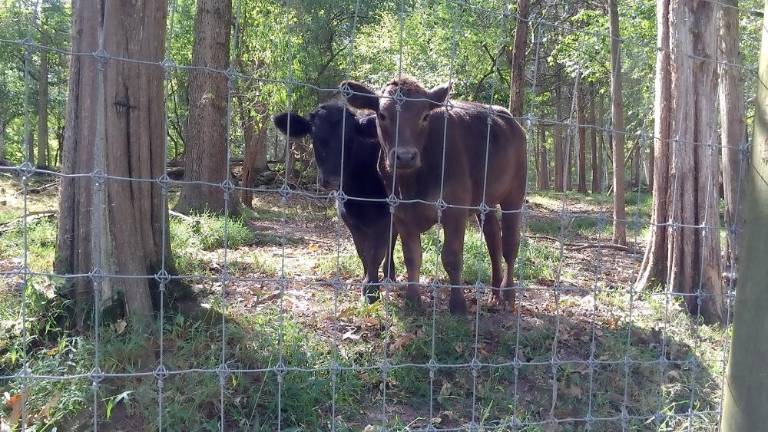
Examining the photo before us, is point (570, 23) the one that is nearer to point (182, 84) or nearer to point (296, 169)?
point (296, 169)

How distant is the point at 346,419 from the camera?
3883 mm

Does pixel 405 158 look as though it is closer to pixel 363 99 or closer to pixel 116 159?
pixel 363 99

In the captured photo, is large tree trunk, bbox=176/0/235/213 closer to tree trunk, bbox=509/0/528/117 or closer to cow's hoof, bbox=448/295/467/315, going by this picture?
tree trunk, bbox=509/0/528/117

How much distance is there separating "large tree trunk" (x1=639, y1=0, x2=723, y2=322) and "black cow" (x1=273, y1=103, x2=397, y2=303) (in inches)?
99.9

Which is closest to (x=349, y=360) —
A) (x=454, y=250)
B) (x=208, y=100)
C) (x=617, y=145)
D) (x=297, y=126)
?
(x=454, y=250)

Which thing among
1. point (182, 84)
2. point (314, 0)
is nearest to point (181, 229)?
point (182, 84)

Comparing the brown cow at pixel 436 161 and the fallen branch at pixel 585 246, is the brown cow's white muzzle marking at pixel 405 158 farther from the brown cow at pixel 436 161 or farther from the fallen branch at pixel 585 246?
the fallen branch at pixel 585 246

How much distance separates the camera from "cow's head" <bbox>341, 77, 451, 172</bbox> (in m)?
4.57

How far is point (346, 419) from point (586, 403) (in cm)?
166

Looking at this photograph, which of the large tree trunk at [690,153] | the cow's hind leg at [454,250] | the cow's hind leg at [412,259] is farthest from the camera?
the large tree trunk at [690,153]

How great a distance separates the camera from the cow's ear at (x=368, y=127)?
591 centimetres

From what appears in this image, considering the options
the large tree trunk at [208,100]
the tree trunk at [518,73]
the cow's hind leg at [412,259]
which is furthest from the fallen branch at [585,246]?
the large tree trunk at [208,100]

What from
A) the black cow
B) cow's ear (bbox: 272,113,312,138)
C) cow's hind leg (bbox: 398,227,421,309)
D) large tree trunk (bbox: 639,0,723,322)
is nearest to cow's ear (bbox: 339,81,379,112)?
the black cow

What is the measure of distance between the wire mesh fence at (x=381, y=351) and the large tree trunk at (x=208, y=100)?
4.70 metres
